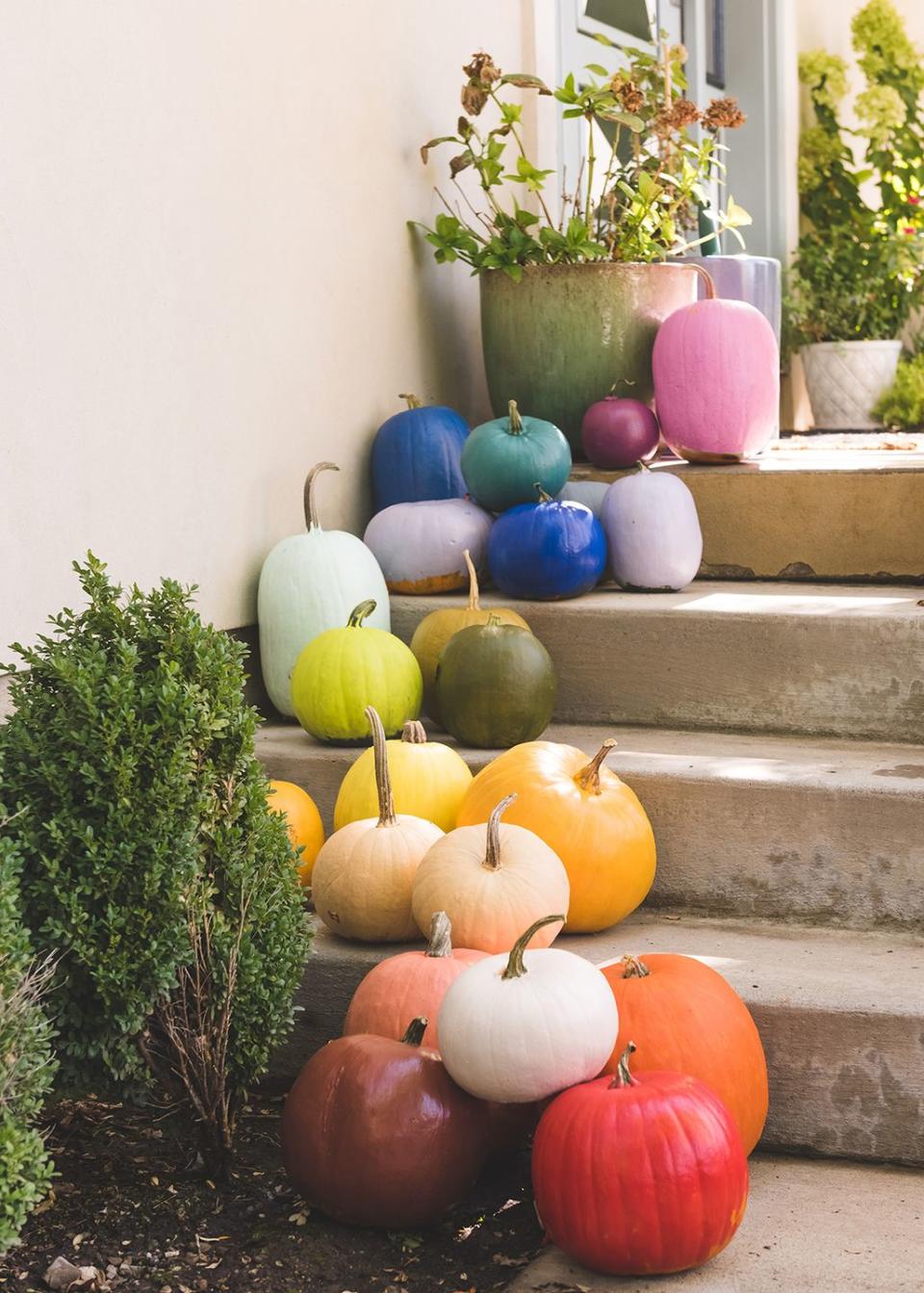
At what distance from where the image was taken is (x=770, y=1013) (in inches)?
87.4

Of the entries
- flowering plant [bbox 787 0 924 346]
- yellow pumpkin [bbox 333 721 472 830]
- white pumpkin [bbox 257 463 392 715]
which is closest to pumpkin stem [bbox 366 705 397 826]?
yellow pumpkin [bbox 333 721 472 830]

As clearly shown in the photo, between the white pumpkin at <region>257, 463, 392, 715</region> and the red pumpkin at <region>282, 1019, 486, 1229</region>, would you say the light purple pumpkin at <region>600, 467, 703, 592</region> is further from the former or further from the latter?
the red pumpkin at <region>282, 1019, 486, 1229</region>

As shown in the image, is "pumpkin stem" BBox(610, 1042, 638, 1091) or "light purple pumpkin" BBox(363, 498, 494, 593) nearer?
"pumpkin stem" BBox(610, 1042, 638, 1091)

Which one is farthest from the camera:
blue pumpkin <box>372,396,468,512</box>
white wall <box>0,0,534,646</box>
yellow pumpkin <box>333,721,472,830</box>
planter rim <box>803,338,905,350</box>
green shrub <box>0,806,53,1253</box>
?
planter rim <box>803,338,905,350</box>

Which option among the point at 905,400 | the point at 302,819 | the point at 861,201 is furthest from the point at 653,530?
the point at 861,201

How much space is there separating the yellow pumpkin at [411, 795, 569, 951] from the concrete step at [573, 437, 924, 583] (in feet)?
4.83

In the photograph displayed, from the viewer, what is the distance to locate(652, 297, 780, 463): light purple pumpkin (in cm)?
371

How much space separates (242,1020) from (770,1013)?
82 cm

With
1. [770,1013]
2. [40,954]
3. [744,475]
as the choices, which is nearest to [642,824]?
[770,1013]

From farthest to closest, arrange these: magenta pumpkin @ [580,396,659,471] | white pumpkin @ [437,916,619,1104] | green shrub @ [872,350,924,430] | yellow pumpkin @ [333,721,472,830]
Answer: green shrub @ [872,350,924,430] < magenta pumpkin @ [580,396,659,471] < yellow pumpkin @ [333,721,472,830] < white pumpkin @ [437,916,619,1104]

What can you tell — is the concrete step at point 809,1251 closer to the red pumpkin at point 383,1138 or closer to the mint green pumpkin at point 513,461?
the red pumpkin at point 383,1138

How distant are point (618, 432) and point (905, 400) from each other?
8.95ft

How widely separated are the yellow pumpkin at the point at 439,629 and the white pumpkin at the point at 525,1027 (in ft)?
3.68

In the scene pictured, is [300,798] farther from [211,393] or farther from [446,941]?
[211,393]
